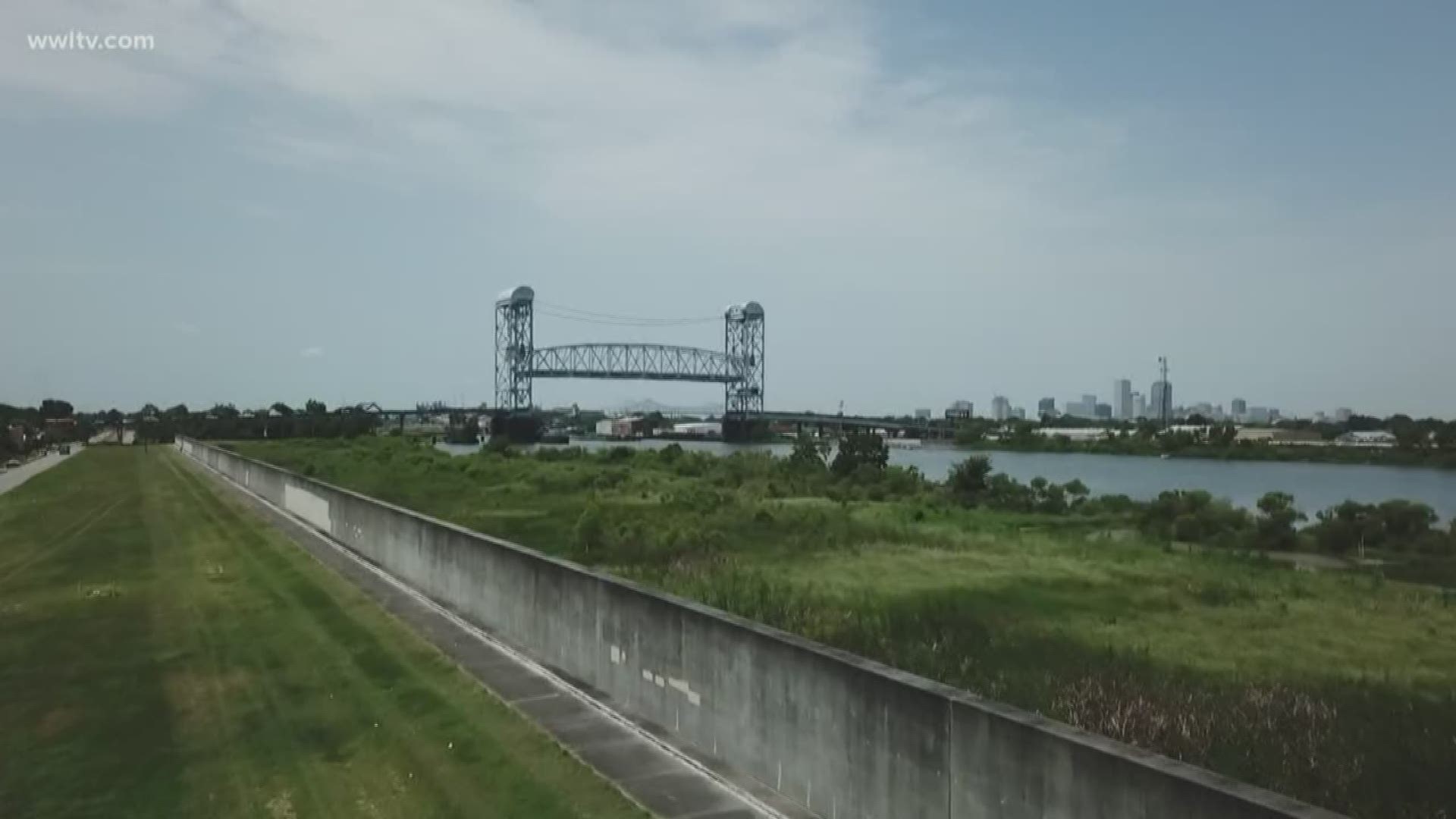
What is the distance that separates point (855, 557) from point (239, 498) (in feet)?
87.4

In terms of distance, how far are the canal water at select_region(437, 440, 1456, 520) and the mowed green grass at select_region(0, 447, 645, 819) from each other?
47228 mm

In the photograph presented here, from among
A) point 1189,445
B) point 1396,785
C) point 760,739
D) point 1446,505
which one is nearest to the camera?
point 1396,785

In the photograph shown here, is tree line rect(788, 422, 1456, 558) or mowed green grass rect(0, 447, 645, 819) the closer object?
mowed green grass rect(0, 447, 645, 819)

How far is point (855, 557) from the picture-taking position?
1980 centimetres

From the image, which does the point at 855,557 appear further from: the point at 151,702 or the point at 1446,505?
the point at 1446,505

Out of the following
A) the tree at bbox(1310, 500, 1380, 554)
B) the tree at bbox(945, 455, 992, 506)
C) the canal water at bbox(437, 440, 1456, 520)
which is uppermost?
the tree at bbox(945, 455, 992, 506)

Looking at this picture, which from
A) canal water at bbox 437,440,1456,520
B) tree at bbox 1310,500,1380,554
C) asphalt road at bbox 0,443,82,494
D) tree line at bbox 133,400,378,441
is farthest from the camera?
tree line at bbox 133,400,378,441

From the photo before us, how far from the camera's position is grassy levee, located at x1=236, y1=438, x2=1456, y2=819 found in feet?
25.0

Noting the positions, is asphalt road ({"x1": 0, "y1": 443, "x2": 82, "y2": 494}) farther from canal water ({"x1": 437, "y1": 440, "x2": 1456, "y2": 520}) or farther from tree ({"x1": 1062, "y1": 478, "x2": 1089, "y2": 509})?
tree ({"x1": 1062, "y1": 478, "x2": 1089, "y2": 509})

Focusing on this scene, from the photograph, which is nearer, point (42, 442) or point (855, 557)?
point (855, 557)

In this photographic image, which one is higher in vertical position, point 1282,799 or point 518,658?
point 1282,799

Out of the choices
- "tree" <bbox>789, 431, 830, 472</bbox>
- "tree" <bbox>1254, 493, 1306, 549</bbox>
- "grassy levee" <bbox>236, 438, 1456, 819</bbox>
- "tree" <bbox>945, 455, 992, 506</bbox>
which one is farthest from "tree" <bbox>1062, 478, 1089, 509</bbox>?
"grassy levee" <bbox>236, 438, 1456, 819</bbox>

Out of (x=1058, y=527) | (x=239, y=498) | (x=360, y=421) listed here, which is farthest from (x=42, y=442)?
(x=1058, y=527)

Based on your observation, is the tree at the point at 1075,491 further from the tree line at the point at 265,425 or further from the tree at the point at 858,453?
the tree line at the point at 265,425
